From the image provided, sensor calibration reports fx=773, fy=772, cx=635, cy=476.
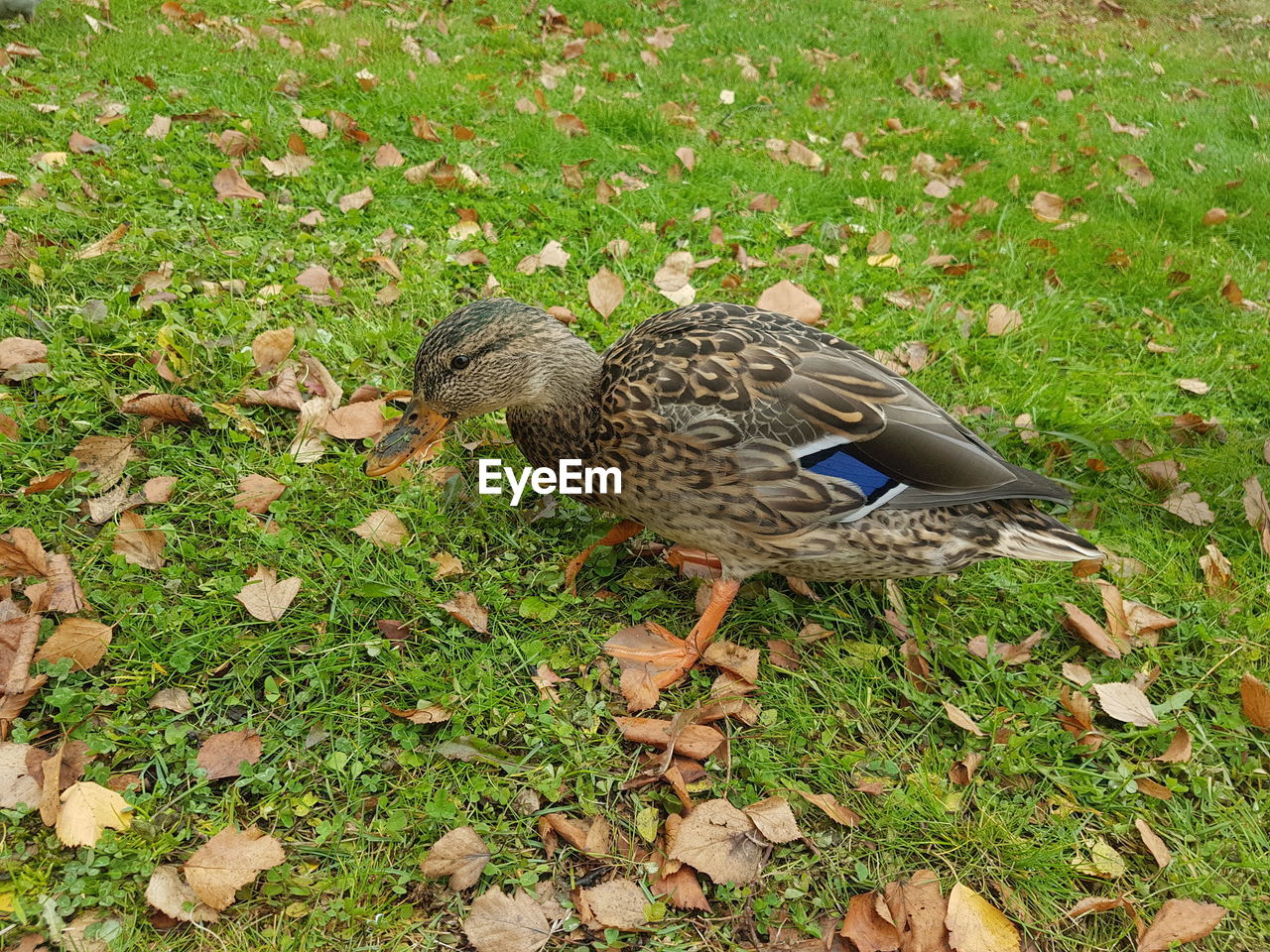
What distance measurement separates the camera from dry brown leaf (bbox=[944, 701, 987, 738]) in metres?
2.46

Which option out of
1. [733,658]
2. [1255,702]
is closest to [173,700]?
[733,658]

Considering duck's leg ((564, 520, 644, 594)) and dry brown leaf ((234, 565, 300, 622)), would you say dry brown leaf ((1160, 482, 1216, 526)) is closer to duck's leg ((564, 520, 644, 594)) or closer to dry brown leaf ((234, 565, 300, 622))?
duck's leg ((564, 520, 644, 594))

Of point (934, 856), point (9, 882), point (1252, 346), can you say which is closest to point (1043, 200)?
point (1252, 346)

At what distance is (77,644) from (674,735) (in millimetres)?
1734

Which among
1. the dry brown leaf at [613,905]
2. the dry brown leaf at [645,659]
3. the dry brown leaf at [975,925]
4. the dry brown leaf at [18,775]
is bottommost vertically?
the dry brown leaf at [613,905]

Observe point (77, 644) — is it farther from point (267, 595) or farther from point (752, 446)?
point (752, 446)

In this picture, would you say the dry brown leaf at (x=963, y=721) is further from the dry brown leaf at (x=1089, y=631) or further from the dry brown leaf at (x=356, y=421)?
the dry brown leaf at (x=356, y=421)

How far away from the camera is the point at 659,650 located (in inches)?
102

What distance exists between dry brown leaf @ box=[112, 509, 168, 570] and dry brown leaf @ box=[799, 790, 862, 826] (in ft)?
7.01

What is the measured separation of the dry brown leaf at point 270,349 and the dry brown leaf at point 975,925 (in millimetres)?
3008

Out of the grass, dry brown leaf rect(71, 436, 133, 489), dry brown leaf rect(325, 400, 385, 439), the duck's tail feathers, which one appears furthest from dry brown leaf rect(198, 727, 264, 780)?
the duck's tail feathers

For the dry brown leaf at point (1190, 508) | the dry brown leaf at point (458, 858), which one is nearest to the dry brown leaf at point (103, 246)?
the dry brown leaf at point (458, 858)

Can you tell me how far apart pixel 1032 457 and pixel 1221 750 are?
4.55ft

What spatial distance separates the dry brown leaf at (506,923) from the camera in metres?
1.86
